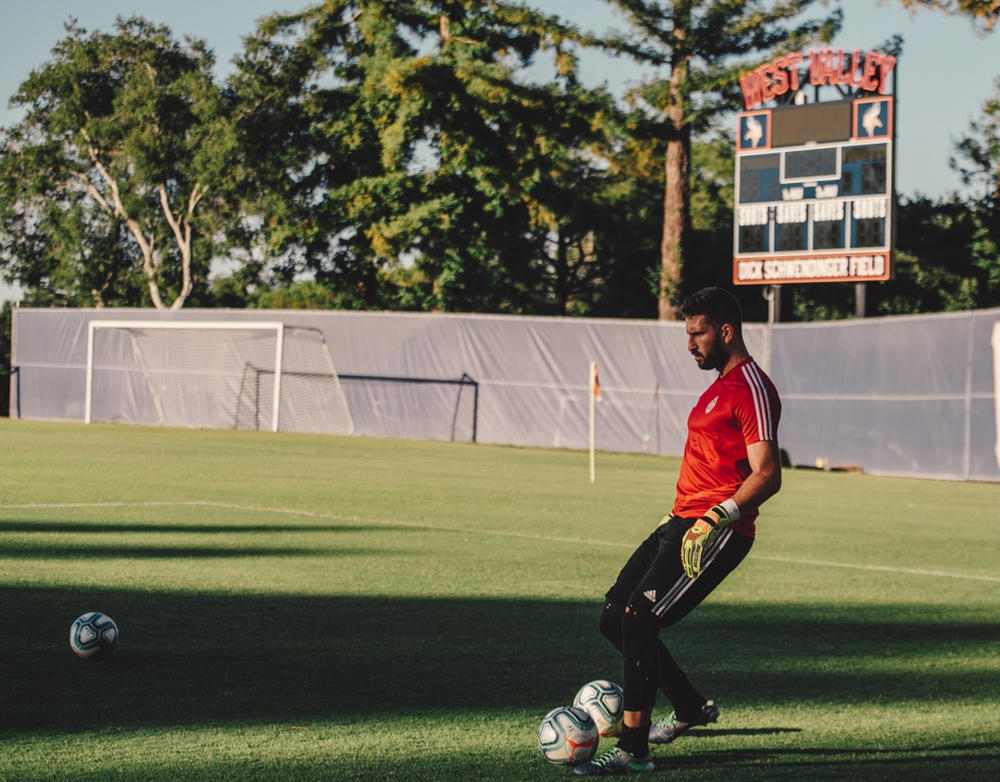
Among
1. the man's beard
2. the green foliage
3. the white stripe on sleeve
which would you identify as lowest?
the white stripe on sleeve

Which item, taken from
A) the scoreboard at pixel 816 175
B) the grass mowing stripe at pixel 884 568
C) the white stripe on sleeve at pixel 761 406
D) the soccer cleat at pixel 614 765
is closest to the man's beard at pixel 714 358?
the white stripe on sleeve at pixel 761 406

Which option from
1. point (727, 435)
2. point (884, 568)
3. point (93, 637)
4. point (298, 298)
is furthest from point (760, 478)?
point (298, 298)

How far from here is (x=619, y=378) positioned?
32031mm

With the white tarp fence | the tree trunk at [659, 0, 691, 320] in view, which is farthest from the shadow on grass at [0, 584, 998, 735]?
the tree trunk at [659, 0, 691, 320]

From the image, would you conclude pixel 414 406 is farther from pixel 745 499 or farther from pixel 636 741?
pixel 745 499

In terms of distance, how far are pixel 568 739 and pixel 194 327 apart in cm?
3403

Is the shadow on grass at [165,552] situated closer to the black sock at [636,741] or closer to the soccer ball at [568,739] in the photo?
the soccer ball at [568,739]

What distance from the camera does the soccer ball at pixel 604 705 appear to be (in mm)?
5377

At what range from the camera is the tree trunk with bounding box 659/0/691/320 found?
1508 inches

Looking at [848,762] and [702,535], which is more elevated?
[702,535]

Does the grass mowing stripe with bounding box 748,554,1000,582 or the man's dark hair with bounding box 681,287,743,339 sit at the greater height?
the man's dark hair with bounding box 681,287,743,339

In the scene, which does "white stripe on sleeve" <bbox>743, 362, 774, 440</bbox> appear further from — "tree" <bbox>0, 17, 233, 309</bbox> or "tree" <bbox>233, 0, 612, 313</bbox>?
"tree" <bbox>0, 17, 233, 309</bbox>

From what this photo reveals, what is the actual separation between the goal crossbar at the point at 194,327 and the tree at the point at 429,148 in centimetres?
976

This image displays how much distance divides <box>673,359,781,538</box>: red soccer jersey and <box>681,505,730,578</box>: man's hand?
172 millimetres
